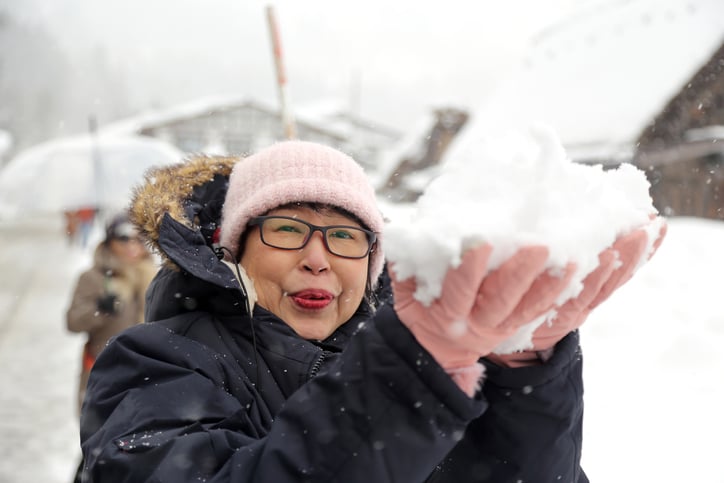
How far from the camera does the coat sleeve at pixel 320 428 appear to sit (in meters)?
0.87

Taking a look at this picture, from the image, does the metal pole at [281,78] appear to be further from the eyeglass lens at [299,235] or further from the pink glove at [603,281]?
the pink glove at [603,281]

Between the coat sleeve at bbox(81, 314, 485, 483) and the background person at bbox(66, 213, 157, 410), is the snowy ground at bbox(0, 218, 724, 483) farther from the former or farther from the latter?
the coat sleeve at bbox(81, 314, 485, 483)

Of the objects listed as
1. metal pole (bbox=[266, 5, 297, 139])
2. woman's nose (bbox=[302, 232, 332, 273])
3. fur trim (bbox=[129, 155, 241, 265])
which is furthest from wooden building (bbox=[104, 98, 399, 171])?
woman's nose (bbox=[302, 232, 332, 273])

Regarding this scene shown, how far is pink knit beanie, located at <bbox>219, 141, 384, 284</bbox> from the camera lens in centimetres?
163

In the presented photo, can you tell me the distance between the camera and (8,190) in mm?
6887

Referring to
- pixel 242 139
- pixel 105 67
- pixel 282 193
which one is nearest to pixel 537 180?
pixel 282 193

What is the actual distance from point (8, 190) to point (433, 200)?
7.24m

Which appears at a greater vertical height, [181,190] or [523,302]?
[181,190]

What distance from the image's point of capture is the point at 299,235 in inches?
62.2

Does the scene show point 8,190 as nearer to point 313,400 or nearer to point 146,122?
point 313,400

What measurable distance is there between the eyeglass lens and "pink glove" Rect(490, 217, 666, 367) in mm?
730

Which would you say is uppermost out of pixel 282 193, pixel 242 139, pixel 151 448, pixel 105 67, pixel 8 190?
pixel 105 67

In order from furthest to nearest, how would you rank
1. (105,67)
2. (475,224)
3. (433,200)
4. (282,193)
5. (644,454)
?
(105,67) → (644,454) → (282,193) → (433,200) → (475,224)

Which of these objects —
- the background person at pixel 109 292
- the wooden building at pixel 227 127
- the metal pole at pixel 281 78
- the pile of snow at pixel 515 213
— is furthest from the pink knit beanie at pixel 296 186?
the wooden building at pixel 227 127
